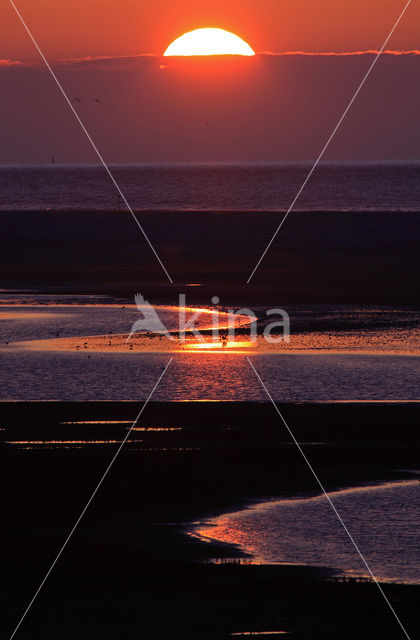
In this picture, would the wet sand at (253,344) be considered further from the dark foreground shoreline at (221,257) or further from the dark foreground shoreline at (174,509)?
the dark foreground shoreline at (221,257)

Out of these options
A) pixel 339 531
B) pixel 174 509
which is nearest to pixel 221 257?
pixel 174 509

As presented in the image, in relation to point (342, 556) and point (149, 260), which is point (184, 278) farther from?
point (342, 556)

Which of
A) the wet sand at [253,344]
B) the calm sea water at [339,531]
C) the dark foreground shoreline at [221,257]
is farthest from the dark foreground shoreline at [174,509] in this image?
the dark foreground shoreline at [221,257]

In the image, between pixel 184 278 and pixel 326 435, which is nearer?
pixel 326 435

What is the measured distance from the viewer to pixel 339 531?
28.3 feet

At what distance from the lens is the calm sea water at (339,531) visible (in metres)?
7.93

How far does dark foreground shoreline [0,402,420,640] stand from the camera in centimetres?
693

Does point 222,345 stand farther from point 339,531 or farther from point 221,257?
point 221,257

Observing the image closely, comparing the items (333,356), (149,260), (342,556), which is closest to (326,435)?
(342,556)

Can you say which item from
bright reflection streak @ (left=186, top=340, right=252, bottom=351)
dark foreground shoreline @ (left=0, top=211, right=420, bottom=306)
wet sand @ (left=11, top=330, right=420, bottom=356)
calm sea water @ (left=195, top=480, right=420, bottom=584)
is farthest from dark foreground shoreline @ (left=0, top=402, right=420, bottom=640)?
dark foreground shoreline @ (left=0, top=211, right=420, bottom=306)

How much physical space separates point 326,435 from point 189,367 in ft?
15.7

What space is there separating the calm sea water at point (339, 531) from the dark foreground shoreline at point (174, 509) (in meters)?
0.21

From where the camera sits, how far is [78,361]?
17.1 meters

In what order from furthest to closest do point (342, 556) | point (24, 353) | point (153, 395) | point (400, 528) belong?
point (24, 353) → point (153, 395) → point (400, 528) → point (342, 556)
